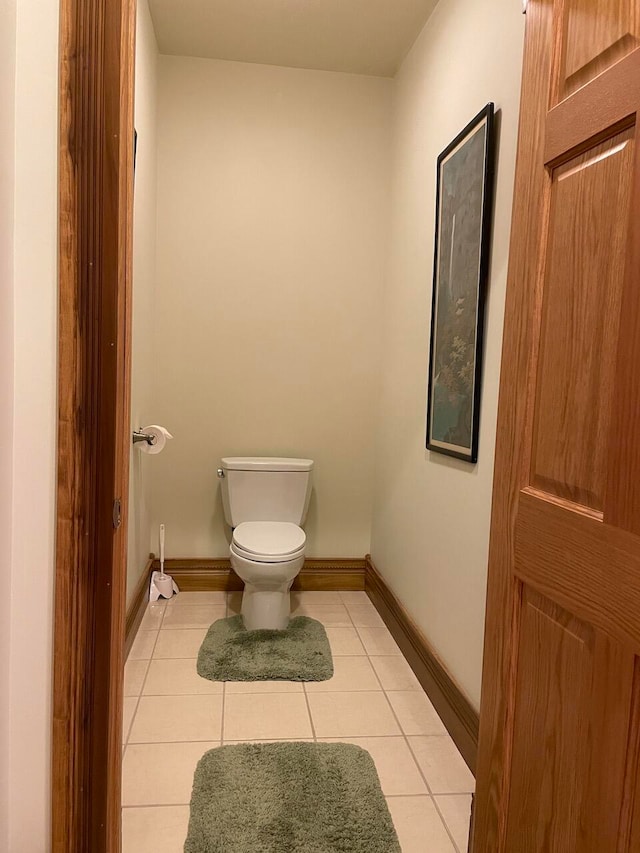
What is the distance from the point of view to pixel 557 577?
1.08 metres

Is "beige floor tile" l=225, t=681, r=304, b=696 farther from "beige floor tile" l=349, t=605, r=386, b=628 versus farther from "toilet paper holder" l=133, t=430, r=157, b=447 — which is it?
"toilet paper holder" l=133, t=430, r=157, b=447

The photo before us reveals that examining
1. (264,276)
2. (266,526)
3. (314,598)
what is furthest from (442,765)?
(264,276)

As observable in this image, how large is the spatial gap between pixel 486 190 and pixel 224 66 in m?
1.86

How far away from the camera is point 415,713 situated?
2.14 m

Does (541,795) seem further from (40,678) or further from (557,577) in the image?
(40,678)

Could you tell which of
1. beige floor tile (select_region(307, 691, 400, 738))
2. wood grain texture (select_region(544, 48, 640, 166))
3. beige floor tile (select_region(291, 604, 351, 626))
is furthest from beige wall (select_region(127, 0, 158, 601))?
wood grain texture (select_region(544, 48, 640, 166))

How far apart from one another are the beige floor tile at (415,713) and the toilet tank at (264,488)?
3.50 feet

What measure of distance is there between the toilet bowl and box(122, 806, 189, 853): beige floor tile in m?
1.07

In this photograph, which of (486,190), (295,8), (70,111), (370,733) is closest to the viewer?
(70,111)

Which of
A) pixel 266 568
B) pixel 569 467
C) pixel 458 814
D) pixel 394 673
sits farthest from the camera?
pixel 266 568

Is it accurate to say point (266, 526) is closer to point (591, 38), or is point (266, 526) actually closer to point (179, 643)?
point (179, 643)

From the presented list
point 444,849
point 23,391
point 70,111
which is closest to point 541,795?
point 444,849

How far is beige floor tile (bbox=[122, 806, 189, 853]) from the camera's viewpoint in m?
1.48

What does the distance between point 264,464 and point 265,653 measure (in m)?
0.90
